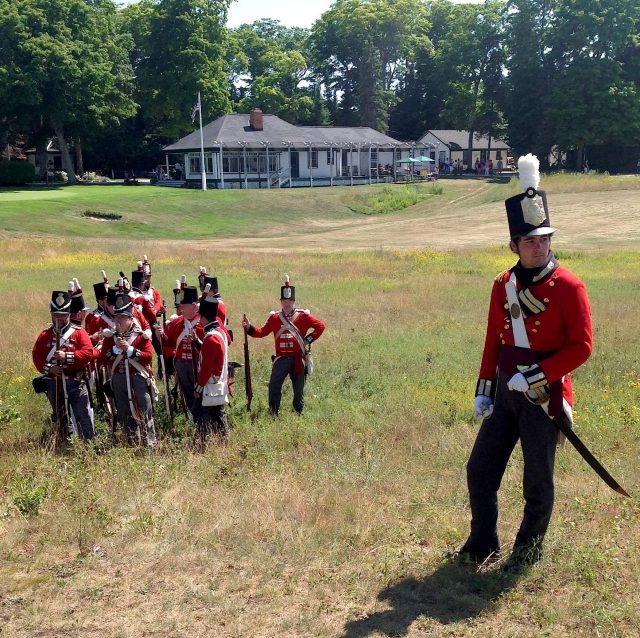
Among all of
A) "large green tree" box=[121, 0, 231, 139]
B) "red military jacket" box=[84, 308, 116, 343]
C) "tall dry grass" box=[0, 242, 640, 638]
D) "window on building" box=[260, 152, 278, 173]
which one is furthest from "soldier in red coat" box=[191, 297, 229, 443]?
"large green tree" box=[121, 0, 231, 139]

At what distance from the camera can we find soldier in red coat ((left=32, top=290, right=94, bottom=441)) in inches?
346

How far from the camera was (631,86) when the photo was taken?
71562 millimetres

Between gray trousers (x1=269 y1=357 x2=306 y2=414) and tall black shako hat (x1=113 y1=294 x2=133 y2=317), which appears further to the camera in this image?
gray trousers (x1=269 y1=357 x2=306 y2=414)

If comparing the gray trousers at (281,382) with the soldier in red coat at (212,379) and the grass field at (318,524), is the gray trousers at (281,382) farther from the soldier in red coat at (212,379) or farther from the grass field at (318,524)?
the soldier in red coat at (212,379)

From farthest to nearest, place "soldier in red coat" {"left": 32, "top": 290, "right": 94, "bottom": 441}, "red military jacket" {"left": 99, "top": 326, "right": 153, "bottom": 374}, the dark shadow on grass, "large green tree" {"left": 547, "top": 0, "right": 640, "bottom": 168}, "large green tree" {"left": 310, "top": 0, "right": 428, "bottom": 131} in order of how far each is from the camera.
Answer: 1. "large green tree" {"left": 310, "top": 0, "right": 428, "bottom": 131}
2. "large green tree" {"left": 547, "top": 0, "right": 640, "bottom": 168}
3. "red military jacket" {"left": 99, "top": 326, "right": 153, "bottom": 374}
4. "soldier in red coat" {"left": 32, "top": 290, "right": 94, "bottom": 441}
5. the dark shadow on grass

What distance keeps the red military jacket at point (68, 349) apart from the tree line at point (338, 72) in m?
52.5

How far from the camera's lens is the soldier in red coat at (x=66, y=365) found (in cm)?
880

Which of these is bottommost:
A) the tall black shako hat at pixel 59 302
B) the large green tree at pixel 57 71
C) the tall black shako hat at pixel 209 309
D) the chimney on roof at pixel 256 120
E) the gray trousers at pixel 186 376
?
the gray trousers at pixel 186 376

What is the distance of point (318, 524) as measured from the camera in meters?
5.79

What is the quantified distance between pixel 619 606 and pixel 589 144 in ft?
241

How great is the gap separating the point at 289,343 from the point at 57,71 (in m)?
54.1

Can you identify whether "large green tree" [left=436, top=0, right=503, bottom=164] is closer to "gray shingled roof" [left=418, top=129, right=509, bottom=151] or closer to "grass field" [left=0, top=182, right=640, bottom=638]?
"gray shingled roof" [left=418, top=129, right=509, bottom=151]

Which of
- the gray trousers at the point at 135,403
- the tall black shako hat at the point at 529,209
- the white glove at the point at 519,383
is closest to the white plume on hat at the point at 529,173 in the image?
the tall black shako hat at the point at 529,209

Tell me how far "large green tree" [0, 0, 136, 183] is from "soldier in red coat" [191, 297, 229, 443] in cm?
5282
